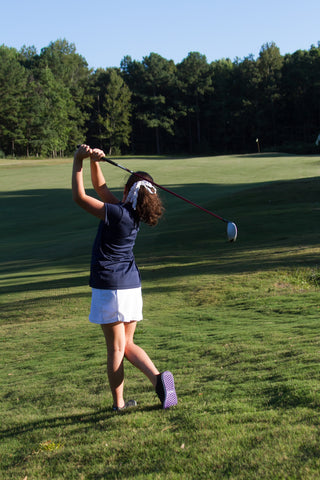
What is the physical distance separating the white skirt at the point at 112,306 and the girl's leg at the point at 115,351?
0.40ft

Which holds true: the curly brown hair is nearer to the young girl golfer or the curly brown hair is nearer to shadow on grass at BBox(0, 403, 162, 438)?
the young girl golfer

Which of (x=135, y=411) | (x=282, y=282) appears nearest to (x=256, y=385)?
(x=135, y=411)

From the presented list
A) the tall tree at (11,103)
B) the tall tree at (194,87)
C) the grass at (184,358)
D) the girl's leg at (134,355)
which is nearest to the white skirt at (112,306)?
the girl's leg at (134,355)

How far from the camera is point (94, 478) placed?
3674mm

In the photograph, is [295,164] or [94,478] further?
[295,164]

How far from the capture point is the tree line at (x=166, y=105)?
9494cm

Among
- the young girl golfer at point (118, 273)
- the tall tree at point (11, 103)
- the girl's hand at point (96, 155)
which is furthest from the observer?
the tall tree at point (11, 103)

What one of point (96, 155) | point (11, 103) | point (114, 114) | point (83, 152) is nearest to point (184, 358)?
point (96, 155)

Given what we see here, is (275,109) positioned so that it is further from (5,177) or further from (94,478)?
(94,478)

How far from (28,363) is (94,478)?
202 inches

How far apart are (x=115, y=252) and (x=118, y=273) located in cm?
19

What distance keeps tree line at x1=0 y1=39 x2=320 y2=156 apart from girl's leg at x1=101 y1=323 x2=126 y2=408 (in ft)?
277

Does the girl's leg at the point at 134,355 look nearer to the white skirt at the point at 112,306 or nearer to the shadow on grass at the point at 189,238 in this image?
the white skirt at the point at 112,306

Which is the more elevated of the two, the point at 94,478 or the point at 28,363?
the point at 94,478
